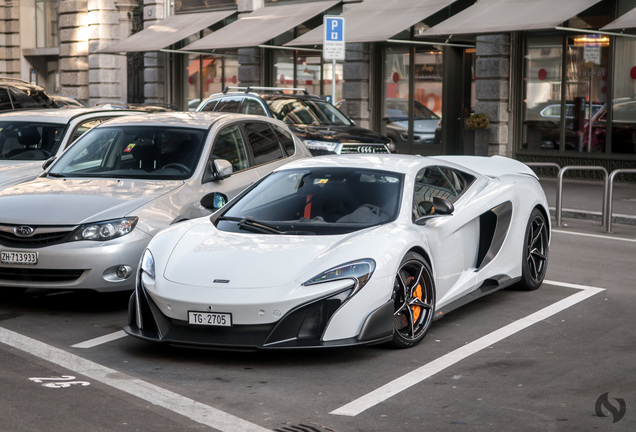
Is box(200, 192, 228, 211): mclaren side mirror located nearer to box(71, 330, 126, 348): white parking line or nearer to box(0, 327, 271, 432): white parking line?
box(71, 330, 126, 348): white parking line

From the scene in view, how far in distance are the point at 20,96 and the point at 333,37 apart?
19.2 feet

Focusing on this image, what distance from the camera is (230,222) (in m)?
7.63

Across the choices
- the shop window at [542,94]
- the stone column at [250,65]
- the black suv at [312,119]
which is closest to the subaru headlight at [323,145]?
the black suv at [312,119]

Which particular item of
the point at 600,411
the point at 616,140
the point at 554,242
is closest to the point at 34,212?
the point at 600,411

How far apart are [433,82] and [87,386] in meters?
19.1

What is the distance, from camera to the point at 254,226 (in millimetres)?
7391

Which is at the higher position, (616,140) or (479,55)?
(479,55)

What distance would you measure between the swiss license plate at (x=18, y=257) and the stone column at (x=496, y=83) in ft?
50.1

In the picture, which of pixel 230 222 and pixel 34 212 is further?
pixel 34 212

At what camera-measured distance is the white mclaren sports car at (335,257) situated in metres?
6.49

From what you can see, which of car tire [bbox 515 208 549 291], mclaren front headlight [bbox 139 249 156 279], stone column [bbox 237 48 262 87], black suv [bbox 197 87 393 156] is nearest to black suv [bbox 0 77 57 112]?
black suv [bbox 197 87 393 156]

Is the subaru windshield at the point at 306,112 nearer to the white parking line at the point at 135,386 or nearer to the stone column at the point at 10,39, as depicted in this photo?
the white parking line at the point at 135,386

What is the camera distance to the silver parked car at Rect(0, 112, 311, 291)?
320 inches

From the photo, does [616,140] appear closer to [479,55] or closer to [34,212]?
[479,55]
